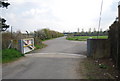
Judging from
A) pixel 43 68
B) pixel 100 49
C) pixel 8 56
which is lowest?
pixel 43 68

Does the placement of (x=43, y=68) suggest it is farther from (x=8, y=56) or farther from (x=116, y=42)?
(x=116, y=42)

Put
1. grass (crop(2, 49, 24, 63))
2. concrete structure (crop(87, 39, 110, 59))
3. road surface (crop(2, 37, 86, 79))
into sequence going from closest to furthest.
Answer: road surface (crop(2, 37, 86, 79))
grass (crop(2, 49, 24, 63))
concrete structure (crop(87, 39, 110, 59))

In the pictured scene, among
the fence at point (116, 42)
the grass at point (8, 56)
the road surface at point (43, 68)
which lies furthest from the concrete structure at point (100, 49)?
the grass at point (8, 56)

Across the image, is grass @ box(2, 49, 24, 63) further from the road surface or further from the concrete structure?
the concrete structure

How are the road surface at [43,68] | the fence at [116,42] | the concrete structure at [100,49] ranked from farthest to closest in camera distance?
the concrete structure at [100,49] < the fence at [116,42] < the road surface at [43,68]

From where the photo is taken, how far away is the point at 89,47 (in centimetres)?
801

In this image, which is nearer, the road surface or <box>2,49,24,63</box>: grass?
the road surface

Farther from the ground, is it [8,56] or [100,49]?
[100,49]

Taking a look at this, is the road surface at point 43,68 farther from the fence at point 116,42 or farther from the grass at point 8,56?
the fence at point 116,42

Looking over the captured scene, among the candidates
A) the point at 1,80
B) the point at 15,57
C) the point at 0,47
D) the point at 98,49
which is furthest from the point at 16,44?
the point at 98,49

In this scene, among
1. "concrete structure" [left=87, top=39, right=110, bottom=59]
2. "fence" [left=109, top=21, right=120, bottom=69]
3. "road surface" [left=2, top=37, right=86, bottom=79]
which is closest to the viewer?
"road surface" [left=2, top=37, right=86, bottom=79]

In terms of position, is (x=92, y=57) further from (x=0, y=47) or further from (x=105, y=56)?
(x=0, y=47)

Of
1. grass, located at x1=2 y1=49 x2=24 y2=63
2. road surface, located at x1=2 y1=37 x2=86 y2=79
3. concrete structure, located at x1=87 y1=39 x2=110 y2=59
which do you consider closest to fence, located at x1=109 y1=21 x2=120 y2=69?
concrete structure, located at x1=87 y1=39 x2=110 y2=59

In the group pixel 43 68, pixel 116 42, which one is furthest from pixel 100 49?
pixel 43 68
